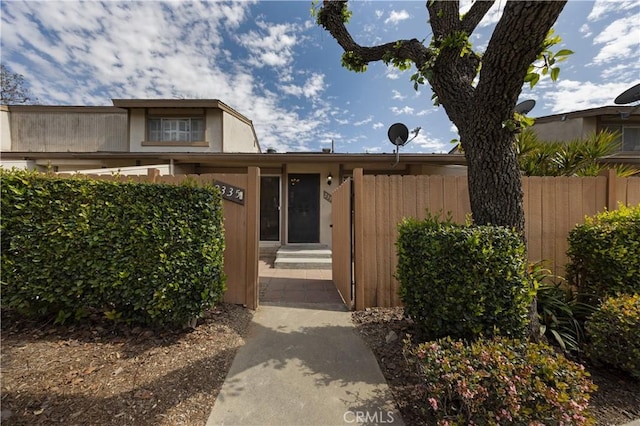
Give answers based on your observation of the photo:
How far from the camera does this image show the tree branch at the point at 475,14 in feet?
9.21

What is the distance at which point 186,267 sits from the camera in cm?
269

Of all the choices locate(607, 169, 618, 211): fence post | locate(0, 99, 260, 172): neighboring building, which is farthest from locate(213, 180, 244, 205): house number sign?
locate(0, 99, 260, 172): neighboring building

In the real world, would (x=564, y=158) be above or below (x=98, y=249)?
above

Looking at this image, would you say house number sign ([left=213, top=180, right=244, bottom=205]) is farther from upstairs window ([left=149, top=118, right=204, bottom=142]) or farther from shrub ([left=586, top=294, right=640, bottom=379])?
upstairs window ([left=149, top=118, right=204, bottom=142])

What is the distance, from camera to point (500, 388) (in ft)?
5.23

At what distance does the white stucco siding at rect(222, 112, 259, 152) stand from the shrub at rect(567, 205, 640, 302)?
409 inches

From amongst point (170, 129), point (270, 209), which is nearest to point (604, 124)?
point (270, 209)

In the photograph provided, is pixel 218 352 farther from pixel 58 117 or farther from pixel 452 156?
pixel 58 117

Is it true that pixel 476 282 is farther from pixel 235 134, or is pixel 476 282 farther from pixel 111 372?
pixel 235 134

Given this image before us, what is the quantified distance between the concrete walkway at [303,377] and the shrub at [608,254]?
269 cm

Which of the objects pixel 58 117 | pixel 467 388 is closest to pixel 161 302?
pixel 467 388

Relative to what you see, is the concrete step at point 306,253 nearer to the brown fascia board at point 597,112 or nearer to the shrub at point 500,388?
the shrub at point 500,388

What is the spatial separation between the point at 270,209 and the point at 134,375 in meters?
6.55

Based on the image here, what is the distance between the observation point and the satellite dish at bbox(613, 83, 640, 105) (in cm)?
372
